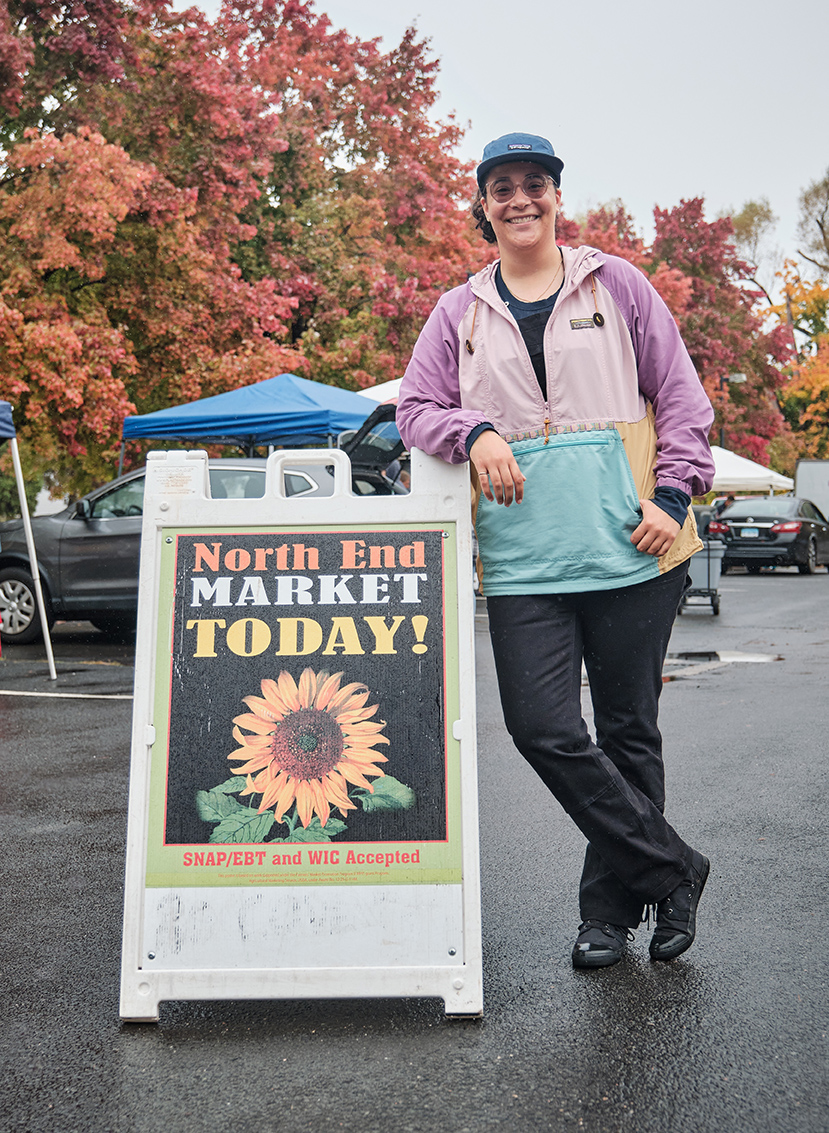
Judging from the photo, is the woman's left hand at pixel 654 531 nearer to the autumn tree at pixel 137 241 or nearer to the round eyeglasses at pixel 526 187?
the round eyeglasses at pixel 526 187

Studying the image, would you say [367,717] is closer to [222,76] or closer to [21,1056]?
[21,1056]

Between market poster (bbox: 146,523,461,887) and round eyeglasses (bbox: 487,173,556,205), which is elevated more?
round eyeglasses (bbox: 487,173,556,205)

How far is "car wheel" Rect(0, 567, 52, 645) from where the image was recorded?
38.0ft

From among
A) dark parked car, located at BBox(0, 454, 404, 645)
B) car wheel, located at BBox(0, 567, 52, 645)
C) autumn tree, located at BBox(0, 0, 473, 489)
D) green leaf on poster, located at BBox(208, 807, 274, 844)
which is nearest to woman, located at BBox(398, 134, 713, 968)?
green leaf on poster, located at BBox(208, 807, 274, 844)

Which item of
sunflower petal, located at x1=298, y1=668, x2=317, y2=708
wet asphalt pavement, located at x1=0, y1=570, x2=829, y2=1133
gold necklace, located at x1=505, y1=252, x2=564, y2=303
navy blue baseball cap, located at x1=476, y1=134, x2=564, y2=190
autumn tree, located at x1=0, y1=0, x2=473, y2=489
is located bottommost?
wet asphalt pavement, located at x1=0, y1=570, x2=829, y2=1133

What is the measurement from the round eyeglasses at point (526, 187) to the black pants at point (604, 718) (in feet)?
3.40

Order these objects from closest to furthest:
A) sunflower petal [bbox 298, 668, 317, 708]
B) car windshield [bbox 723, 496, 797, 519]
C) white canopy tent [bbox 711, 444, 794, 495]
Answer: sunflower petal [bbox 298, 668, 317, 708], car windshield [bbox 723, 496, 797, 519], white canopy tent [bbox 711, 444, 794, 495]

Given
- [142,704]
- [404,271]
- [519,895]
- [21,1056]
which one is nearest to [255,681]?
[142,704]

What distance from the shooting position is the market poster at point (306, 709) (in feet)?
9.34

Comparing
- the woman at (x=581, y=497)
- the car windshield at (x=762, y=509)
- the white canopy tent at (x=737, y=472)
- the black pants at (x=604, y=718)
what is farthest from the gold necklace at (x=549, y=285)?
the white canopy tent at (x=737, y=472)

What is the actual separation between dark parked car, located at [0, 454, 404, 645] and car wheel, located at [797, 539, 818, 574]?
49.9ft

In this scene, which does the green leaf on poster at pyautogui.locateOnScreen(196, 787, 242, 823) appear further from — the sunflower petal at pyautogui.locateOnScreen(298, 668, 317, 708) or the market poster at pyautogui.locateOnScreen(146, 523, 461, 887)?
the sunflower petal at pyautogui.locateOnScreen(298, 668, 317, 708)

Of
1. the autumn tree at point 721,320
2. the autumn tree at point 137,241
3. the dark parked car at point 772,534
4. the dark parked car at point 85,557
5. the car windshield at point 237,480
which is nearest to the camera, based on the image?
the car windshield at point 237,480

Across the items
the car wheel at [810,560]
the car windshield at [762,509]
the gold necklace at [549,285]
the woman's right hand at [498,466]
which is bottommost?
the car wheel at [810,560]
